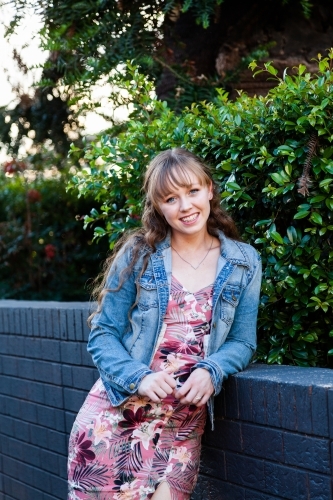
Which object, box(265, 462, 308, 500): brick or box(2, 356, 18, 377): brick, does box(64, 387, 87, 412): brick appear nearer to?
box(2, 356, 18, 377): brick

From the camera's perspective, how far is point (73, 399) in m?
4.42

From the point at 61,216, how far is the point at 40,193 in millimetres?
387

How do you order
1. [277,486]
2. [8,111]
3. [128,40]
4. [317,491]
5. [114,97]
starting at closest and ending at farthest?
[317,491], [277,486], [114,97], [128,40], [8,111]

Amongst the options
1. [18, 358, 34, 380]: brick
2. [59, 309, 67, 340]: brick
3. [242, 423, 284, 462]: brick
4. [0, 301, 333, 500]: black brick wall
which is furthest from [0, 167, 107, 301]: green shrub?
[242, 423, 284, 462]: brick

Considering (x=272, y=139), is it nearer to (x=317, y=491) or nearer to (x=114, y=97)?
(x=317, y=491)

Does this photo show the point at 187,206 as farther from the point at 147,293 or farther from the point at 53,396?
the point at 53,396

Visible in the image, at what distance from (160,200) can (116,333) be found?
546 mm

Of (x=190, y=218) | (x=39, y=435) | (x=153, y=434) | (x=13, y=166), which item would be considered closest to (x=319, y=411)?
(x=153, y=434)

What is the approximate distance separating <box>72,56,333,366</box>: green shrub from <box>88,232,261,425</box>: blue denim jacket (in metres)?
0.24

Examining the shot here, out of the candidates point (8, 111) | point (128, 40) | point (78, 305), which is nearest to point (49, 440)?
point (78, 305)

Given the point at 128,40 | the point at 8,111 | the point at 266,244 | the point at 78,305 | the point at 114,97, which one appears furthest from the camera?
the point at 8,111

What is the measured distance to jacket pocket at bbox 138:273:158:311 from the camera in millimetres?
3066

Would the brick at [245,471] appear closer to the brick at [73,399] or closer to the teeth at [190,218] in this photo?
the teeth at [190,218]

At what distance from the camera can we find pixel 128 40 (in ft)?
18.0
